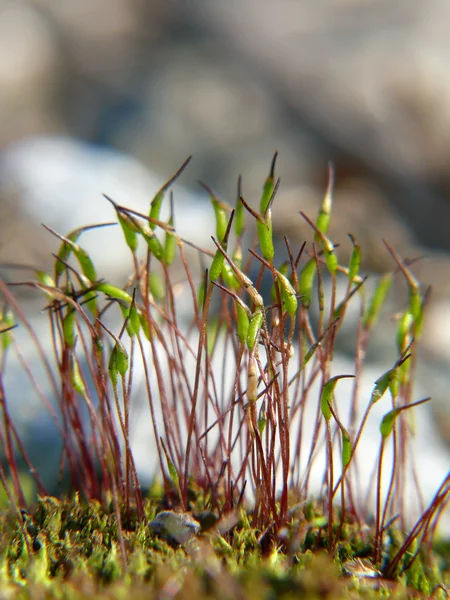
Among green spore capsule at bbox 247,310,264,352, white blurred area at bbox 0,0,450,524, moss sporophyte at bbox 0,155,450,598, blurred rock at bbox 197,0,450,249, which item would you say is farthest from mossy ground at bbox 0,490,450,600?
blurred rock at bbox 197,0,450,249

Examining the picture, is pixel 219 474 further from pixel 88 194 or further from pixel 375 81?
pixel 375 81

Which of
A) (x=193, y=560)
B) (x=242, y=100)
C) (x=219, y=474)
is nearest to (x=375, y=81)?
(x=242, y=100)

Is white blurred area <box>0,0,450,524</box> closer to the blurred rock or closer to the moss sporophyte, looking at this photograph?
the blurred rock

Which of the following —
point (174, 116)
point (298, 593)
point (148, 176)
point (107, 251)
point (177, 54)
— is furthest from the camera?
point (177, 54)

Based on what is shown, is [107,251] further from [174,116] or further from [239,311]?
[239,311]

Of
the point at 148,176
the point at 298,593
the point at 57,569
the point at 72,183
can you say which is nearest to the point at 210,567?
the point at 298,593

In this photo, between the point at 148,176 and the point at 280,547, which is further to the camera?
the point at 148,176

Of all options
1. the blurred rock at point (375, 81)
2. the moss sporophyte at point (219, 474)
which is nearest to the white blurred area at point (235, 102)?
the blurred rock at point (375, 81)
